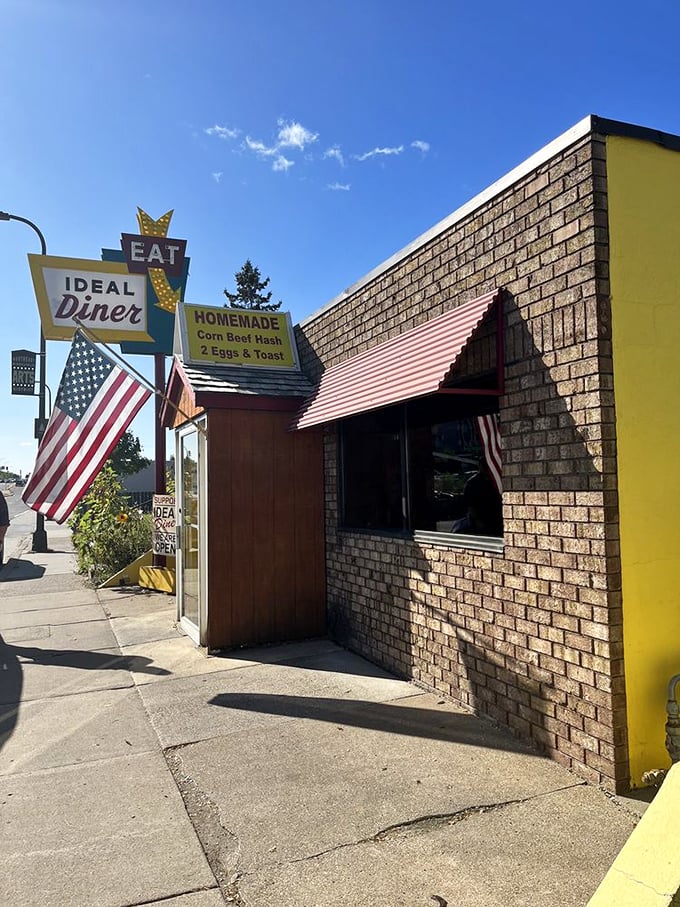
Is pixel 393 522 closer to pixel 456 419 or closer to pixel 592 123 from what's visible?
pixel 456 419

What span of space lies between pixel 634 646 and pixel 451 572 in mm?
1631

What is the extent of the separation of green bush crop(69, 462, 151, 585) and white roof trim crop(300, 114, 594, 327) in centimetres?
725

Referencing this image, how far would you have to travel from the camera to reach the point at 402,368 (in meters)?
5.14

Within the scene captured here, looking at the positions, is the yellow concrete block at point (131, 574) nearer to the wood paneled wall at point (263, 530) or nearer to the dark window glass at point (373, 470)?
the wood paneled wall at point (263, 530)

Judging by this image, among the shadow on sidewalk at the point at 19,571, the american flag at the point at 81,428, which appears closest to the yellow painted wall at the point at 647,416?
the american flag at the point at 81,428

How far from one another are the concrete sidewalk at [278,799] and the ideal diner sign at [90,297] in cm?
807

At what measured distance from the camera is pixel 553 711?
3986 millimetres

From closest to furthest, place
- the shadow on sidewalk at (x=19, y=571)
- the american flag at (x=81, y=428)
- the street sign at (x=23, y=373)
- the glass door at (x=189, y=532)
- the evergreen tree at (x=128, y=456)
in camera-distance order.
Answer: the american flag at (x=81, y=428), the glass door at (x=189, y=532), the shadow on sidewalk at (x=19, y=571), the street sign at (x=23, y=373), the evergreen tree at (x=128, y=456)

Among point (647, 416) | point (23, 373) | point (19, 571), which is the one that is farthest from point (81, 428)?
point (23, 373)

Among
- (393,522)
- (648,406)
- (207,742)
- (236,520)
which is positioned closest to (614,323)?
(648,406)

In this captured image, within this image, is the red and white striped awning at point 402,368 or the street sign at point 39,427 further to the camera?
the street sign at point 39,427

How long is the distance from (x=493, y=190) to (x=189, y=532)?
17.0ft

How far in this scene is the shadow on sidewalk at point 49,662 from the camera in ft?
19.0

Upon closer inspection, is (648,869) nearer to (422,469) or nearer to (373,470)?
(422,469)
